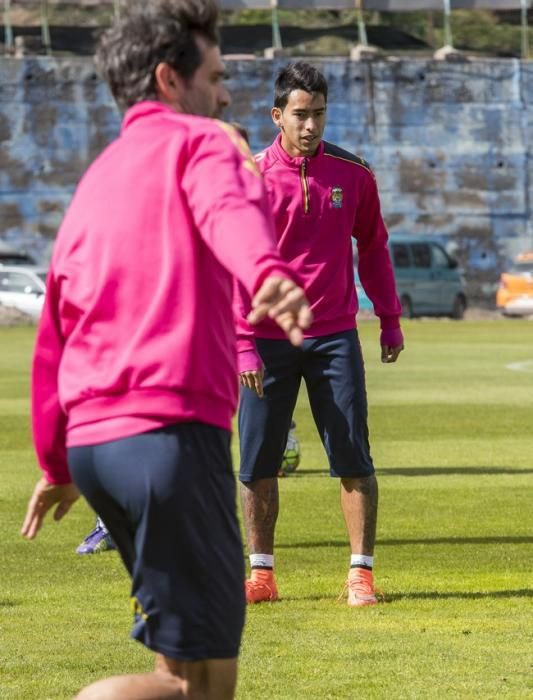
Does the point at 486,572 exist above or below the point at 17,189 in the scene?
above

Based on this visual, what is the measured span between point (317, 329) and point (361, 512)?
0.87m

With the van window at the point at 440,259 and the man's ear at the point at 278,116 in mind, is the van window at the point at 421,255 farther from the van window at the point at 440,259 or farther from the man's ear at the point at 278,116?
the man's ear at the point at 278,116

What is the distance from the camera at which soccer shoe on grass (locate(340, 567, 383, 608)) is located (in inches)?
331

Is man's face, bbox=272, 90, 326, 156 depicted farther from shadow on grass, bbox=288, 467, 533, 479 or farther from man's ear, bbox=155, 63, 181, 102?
shadow on grass, bbox=288, 467, 533, 479

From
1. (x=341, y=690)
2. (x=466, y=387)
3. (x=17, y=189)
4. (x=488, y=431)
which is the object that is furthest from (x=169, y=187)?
(x=17, y=189)

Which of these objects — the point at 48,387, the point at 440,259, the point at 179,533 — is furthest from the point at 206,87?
the point at 440,259

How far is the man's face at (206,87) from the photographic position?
4.28 m

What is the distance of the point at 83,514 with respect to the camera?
12.7m

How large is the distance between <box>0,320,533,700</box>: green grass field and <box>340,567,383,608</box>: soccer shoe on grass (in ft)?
0.25

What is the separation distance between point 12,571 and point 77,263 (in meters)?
5.83

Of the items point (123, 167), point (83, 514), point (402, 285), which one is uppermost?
point (123, 167)

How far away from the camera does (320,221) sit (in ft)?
27.6

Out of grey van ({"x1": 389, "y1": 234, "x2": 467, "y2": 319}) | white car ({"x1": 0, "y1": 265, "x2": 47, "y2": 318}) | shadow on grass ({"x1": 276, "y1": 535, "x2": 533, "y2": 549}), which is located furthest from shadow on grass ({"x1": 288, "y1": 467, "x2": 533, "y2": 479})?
grey van ({"x1": 389, "y1": 234, "x2": 467, "y2": 319})

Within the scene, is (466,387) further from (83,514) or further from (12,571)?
(12,571)
